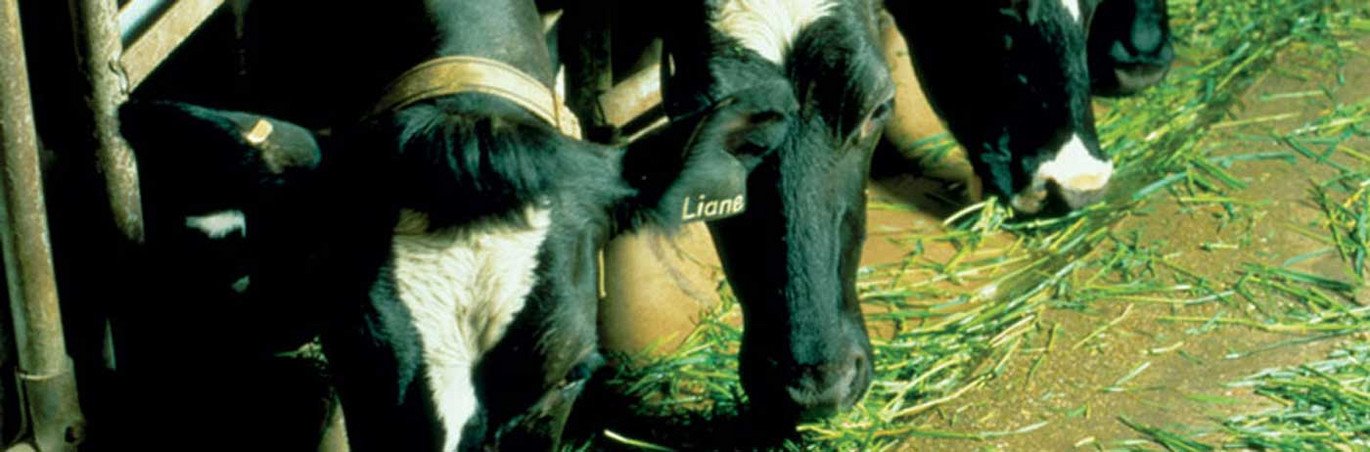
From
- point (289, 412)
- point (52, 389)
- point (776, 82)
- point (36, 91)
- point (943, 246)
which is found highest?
point (36, 91)

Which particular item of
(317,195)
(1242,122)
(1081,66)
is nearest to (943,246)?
(1081,66)

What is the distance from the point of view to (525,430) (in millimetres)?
3332

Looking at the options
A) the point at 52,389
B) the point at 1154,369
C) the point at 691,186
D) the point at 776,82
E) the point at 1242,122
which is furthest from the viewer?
the point at 1242,122

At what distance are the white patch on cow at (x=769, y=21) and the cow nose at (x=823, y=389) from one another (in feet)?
2.30

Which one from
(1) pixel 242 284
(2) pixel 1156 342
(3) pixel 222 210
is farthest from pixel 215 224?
(2) pixel 1156 342

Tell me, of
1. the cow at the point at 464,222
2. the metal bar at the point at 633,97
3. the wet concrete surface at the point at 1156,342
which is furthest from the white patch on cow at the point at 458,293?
the metal bar at the point at 633,97

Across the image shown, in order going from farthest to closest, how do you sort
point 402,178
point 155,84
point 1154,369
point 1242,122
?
point 1242,122 < point 155,84 < point 1154,369 < point 402,178

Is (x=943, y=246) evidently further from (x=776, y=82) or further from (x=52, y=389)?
(x=52, y=389)

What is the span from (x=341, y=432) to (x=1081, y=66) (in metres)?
2.44

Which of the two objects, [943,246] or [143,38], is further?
[943,246]

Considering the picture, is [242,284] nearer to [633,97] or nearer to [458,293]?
[458,293]

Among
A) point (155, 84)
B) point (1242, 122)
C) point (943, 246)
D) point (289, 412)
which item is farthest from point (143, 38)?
point (1242, 122)

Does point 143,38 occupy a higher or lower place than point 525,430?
higher

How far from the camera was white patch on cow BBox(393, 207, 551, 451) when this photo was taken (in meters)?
3.04
